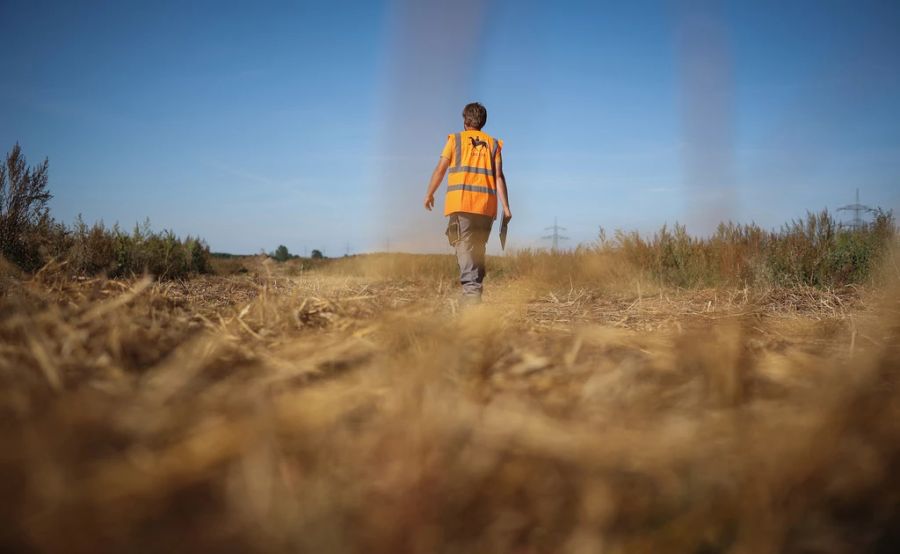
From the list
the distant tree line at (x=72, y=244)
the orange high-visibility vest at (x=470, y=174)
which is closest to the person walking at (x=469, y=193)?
the orange high-visibility vest at (x=470, y=174)

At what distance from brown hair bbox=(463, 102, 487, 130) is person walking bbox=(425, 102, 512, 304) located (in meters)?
0.01

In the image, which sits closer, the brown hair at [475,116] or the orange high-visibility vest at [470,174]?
the orange high-visibility vest at [470,174]

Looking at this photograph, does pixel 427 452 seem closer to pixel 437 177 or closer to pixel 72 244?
pixel 437 177

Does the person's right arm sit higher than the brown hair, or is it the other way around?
the brown hair

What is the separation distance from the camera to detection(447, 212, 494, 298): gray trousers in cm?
538

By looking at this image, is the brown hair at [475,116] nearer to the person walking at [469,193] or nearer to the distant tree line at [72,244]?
the person walking at [469,193]

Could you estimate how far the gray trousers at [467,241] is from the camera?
5.38 m

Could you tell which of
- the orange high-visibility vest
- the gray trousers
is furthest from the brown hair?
the gray trousers

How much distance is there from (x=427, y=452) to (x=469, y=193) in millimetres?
4937

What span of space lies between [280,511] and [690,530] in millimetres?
396

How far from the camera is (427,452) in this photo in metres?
0.53

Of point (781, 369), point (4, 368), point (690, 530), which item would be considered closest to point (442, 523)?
point (690, 530)

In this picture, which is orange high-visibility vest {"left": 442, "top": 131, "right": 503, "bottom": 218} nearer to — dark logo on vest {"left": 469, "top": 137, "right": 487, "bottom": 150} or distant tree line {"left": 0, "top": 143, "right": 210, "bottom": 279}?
dark logo on vest {"left": 469, "top": 137, "right": 487, "bottom": 150}

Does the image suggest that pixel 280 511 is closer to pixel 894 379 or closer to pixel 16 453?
pixel 16 453
